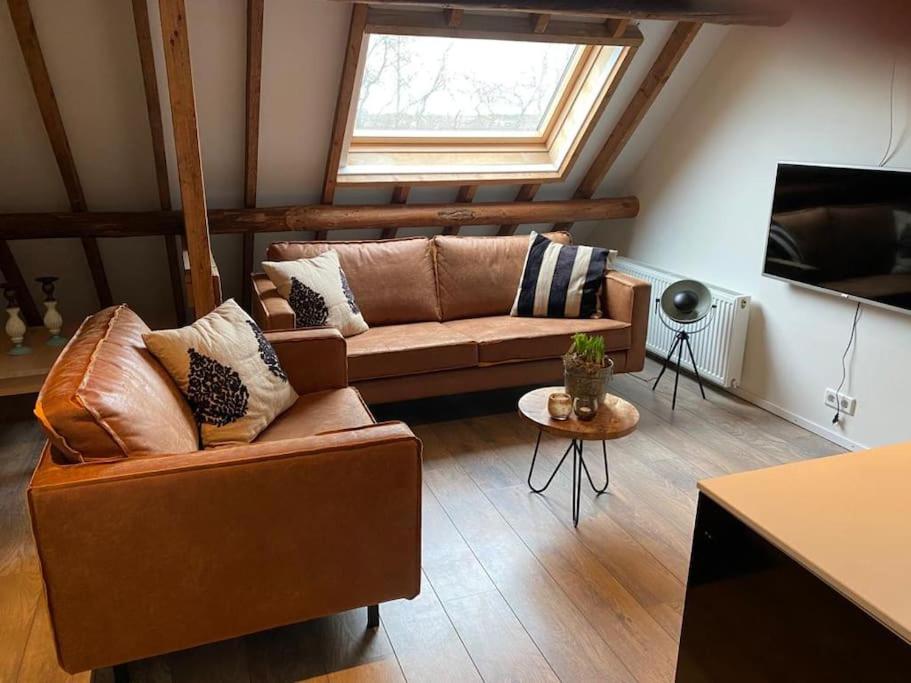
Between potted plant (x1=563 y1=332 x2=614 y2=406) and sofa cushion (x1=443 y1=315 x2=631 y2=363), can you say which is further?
sofa cushion (x1=443 y1=315 x2=631 y2=363)

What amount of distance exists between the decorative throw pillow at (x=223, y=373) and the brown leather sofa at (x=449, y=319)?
71cm

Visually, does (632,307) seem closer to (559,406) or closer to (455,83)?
(559,406)

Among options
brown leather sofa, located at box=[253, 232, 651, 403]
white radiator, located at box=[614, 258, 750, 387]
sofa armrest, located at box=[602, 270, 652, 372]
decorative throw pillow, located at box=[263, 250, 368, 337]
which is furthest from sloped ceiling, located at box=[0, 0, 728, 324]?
white radiator, located at box=[614, 258, 750, 387]

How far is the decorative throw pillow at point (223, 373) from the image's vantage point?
224 cm

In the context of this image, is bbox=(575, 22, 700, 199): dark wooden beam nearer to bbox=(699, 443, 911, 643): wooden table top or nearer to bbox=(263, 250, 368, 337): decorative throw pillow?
bbox=(263, 250, 368, 337): decorative throw pillow

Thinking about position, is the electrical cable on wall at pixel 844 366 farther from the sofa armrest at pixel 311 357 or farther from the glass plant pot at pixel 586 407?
the sofa armrest at pixel 311 357

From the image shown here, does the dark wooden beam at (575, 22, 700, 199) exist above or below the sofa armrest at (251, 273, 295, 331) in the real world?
above

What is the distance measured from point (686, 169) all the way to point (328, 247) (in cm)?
216

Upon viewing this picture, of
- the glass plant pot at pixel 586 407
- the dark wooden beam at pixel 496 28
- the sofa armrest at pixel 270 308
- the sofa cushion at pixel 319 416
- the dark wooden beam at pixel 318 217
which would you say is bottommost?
the glass plant pot at pixel 586 407

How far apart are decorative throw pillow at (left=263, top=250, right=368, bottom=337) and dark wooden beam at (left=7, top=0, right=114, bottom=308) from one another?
40.0 inches

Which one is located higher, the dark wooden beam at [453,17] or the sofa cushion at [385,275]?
the dark wooden beam at [453,17]

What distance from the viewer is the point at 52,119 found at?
3.17 metres

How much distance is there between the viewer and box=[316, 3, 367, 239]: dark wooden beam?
3182 millimetres

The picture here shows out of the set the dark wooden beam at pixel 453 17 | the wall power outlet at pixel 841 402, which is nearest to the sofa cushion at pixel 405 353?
the dark wooden beam at pixel 453 17
